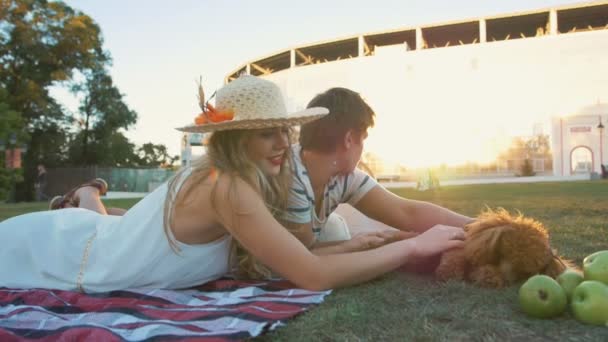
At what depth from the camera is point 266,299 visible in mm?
2412

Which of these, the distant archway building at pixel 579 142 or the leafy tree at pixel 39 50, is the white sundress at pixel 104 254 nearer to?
the leafy tree at pixel 39 50

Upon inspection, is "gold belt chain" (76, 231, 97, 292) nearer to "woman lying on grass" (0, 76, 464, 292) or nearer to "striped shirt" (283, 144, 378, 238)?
"woman lying on grass" (0, 76, 464, 292)

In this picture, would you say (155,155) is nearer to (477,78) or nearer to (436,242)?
(477,78)

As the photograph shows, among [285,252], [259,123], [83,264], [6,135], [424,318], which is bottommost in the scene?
[424,318]

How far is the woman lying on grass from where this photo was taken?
2.36m

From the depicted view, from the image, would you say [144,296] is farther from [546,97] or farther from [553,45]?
[553,45]

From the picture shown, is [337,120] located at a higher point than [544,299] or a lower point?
higher

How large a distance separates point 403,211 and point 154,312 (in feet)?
6.38

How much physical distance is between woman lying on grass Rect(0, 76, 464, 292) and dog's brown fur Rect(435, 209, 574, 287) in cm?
12

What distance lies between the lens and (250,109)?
2.51 m

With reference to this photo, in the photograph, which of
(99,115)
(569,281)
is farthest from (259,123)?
(99,115)

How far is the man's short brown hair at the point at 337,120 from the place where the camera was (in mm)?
3051

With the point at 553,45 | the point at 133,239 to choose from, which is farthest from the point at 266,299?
the point at 553,45

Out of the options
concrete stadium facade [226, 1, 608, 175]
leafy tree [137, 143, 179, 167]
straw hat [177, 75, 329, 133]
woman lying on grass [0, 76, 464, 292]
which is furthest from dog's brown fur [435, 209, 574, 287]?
leafy tree [137, 143, 179, 167]
